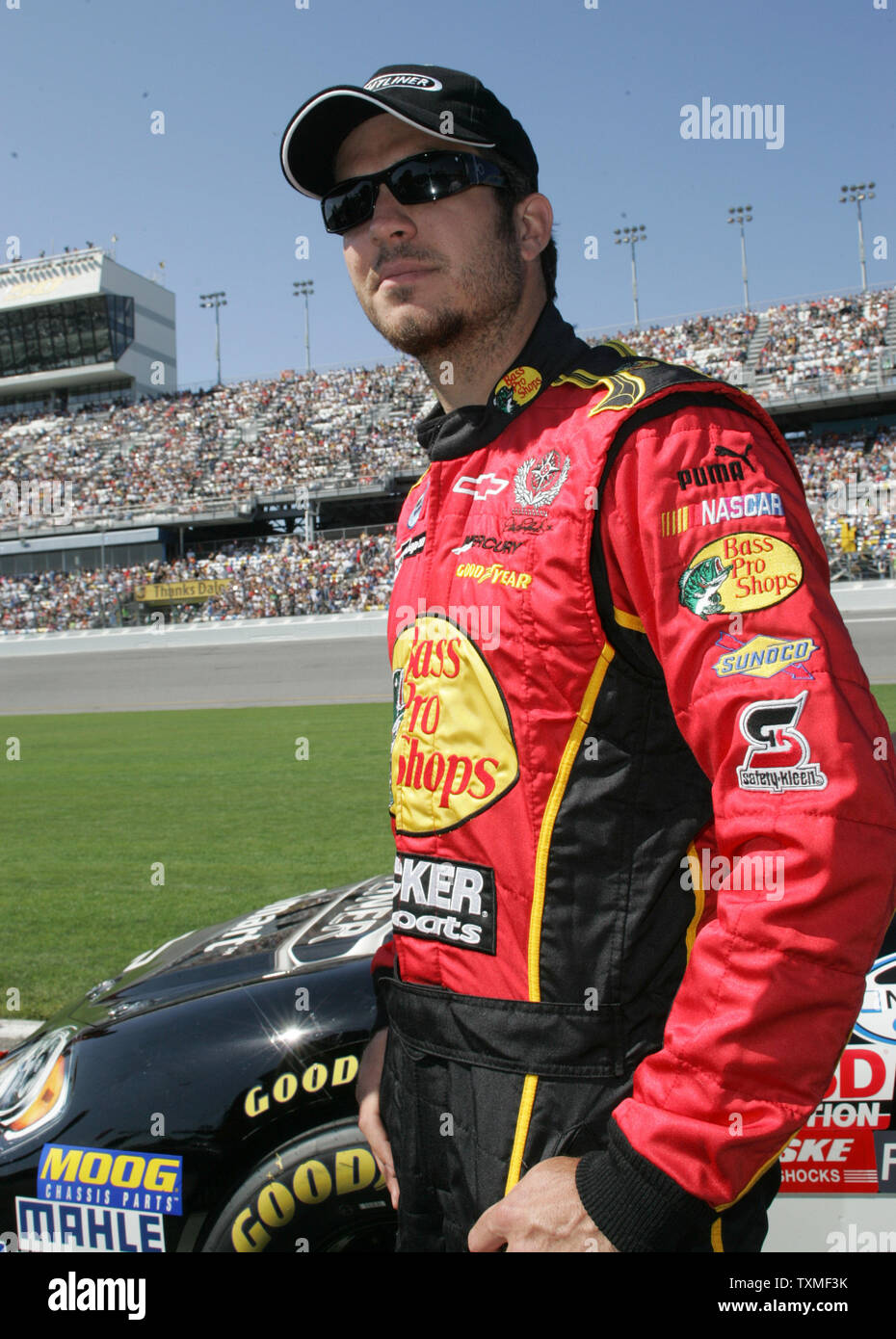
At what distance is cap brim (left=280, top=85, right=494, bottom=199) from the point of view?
148 centimetres

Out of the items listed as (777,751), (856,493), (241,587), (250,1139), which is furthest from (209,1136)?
(241,587)

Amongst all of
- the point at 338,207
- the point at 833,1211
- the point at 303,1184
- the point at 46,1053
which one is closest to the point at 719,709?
the point at 338,207

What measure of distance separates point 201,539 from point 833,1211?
40.3m

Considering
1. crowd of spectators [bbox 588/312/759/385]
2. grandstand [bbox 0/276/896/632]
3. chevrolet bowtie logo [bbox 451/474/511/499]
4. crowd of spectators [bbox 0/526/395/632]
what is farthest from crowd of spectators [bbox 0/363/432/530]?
chevrolet bowtie logo [bbox 451/474/511/499]

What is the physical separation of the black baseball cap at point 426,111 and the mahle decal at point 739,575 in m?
0.79

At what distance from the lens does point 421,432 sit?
169cm

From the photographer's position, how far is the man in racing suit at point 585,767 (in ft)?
3.20

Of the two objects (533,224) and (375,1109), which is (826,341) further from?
(375,1109)

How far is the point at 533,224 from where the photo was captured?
157cm

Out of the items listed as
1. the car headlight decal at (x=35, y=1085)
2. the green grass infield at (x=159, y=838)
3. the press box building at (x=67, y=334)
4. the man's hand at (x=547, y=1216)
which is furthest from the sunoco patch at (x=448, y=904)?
the press box building at (x=67, y=334)

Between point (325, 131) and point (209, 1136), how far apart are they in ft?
6.08

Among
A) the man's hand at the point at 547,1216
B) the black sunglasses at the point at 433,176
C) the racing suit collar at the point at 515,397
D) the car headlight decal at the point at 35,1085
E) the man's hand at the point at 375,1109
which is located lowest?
the car headlight decal at the point at 35,1085

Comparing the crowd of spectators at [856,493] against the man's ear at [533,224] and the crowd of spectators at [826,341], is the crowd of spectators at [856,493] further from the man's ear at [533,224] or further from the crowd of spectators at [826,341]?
the man's ear at [533,224]
